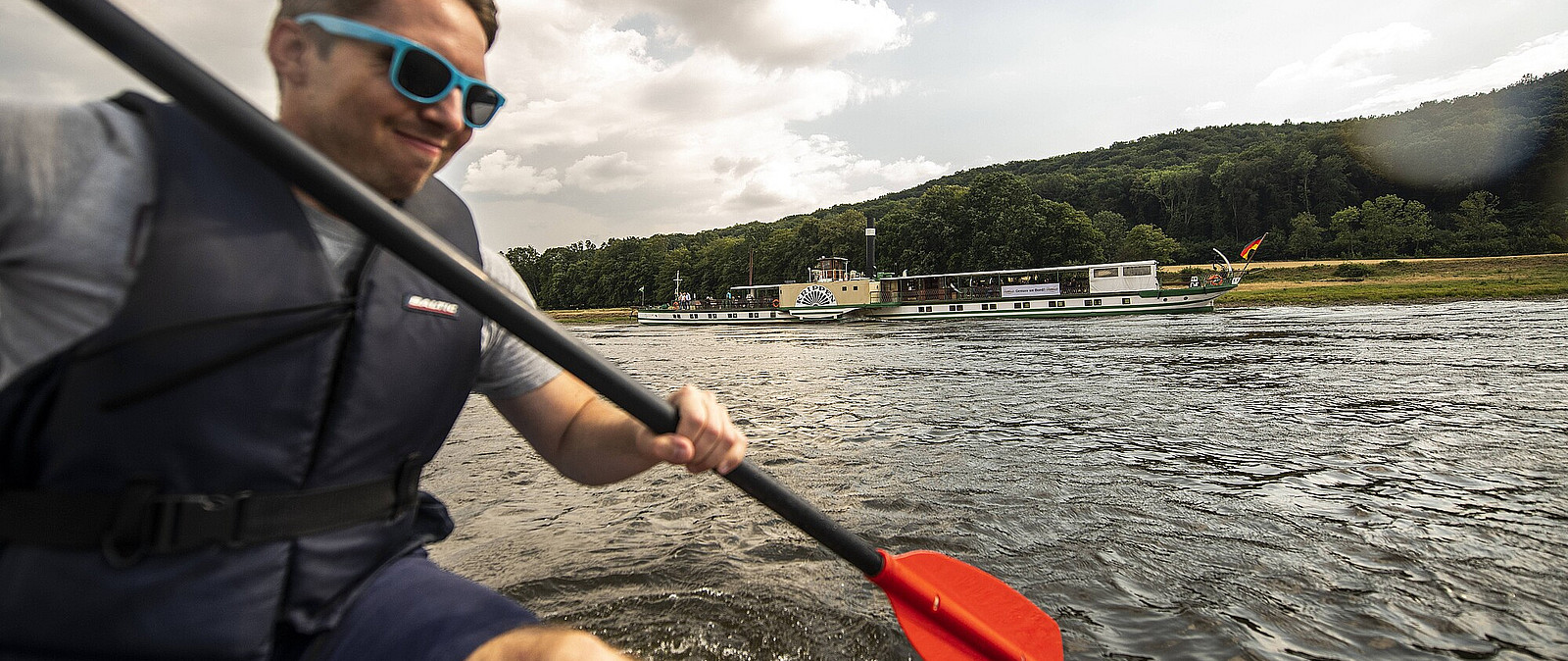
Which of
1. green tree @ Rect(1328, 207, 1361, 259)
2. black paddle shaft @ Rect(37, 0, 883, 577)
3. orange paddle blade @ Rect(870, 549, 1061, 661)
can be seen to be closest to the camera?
black paddle shaft @ Rect(37, 0, 883, 577)

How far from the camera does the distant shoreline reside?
38.1 metres

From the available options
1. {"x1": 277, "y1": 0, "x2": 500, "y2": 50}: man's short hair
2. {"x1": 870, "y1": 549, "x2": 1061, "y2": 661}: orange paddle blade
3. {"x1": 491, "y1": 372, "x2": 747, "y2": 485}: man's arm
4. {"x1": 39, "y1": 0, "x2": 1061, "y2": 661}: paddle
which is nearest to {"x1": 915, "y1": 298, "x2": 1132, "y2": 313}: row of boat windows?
{"x1": 870, "y1": 549, "x2": 1061, "y2": 661}: orange paddle blade

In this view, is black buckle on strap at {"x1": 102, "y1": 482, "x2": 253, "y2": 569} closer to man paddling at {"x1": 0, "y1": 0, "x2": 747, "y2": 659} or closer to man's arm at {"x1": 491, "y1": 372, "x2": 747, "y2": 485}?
man paddling at {"x1": 0, "y1": 0, "x2": 747, "y2": 659}

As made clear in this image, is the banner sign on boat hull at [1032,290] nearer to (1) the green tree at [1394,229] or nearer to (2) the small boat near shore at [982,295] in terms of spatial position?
(2) the small boat near shore at [982,295]

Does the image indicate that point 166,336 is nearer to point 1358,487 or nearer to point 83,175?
point 83,175

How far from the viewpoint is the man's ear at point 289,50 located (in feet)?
4.71

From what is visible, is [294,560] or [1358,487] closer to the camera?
[294,560]

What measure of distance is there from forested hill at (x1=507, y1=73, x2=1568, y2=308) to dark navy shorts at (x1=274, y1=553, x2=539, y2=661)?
208 ft

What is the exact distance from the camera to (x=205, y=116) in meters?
1.30

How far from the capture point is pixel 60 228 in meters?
1.10

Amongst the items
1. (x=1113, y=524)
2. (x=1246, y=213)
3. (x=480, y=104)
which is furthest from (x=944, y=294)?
(x=1246, y=213)

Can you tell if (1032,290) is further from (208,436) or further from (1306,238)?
(1306,238)

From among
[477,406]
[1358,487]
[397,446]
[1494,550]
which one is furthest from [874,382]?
[397,446]

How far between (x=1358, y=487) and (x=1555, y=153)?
104311 mm
